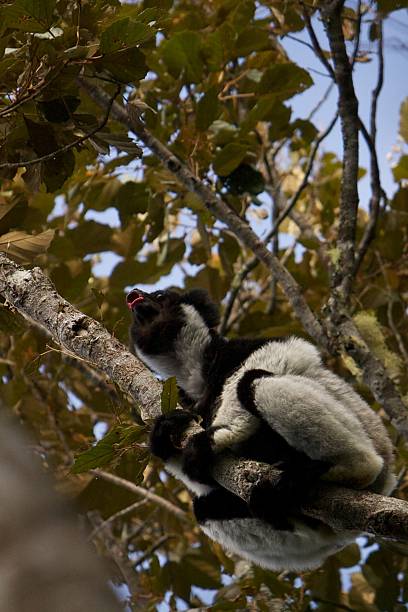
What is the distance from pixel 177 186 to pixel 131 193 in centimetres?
27

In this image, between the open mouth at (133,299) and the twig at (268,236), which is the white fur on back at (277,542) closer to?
the open mouth at (133,299)

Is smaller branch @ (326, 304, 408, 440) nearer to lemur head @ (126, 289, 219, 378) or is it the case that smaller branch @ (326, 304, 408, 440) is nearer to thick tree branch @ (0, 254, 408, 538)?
lemur head @ (126, 289, 219, 378)

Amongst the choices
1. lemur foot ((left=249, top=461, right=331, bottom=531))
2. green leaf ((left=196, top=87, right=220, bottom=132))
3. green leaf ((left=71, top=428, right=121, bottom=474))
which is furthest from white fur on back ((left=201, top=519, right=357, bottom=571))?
green leaf ((left=196, top=87, right=220, bottom=132))

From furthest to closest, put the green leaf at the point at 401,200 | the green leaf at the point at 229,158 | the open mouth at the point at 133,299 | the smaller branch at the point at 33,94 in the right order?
the green leaf at the point at 401,200 < the green leaf at the point at 229,158 < the open mouth at the point at 133,299 < the smaller branch at the point at 33,94

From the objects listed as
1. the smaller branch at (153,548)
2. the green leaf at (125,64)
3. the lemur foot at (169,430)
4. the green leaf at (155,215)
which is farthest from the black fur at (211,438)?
the smaller branch at (153,548)

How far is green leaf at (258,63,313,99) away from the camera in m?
3.77

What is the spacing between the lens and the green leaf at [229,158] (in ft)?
11.9

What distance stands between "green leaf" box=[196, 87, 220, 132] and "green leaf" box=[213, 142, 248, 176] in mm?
159

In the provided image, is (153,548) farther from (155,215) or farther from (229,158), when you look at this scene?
(229,158)

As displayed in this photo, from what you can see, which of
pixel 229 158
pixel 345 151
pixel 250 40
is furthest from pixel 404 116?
pixel 229 158

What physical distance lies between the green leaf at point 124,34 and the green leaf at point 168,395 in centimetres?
109

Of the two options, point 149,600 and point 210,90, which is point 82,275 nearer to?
point 210,90

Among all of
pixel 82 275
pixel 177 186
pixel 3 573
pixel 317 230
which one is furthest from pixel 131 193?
pixel 3 573

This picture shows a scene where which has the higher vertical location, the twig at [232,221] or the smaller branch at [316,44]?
the smaller branch at [316,44]
